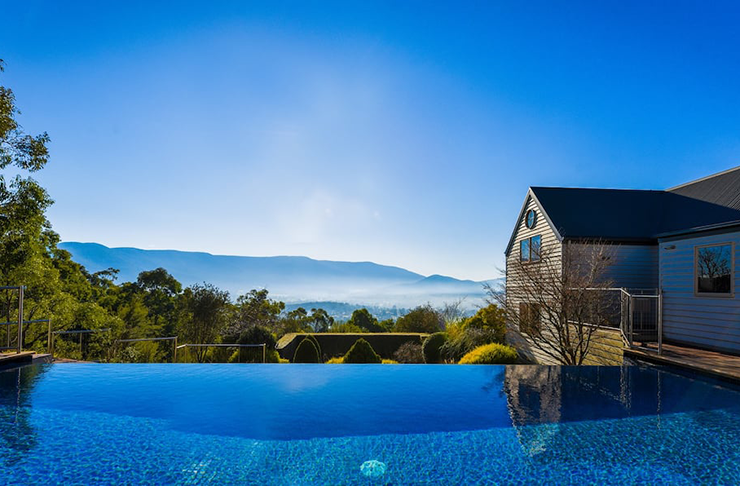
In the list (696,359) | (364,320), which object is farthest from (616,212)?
(364,320)

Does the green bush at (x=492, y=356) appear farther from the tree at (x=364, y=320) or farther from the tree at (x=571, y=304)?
the tree at (x=364, y=320)

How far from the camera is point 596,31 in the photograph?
12.0 m

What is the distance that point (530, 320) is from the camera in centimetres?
1190

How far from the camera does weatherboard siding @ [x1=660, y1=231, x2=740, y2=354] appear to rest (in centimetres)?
873

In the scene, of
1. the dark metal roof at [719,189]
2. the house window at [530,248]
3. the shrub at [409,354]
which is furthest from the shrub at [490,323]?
the dark metal roof at [719,189]

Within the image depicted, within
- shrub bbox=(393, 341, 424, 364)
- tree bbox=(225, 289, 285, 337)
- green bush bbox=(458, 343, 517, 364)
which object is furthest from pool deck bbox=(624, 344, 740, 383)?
tree bbox=(225, 289, 285, 337)

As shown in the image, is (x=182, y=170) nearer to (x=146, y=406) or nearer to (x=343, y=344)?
(x=343, y=344)

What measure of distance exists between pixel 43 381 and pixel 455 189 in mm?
18005

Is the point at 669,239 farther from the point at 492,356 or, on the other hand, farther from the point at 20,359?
the point at 20,359

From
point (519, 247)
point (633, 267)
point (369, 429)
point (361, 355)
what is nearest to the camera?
point (369, 429)

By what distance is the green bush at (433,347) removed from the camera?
15406 millimetres

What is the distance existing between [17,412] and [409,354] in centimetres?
1350

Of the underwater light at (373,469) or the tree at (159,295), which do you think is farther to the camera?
the tree at (159,295)

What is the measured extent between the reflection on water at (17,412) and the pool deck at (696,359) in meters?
10.2
